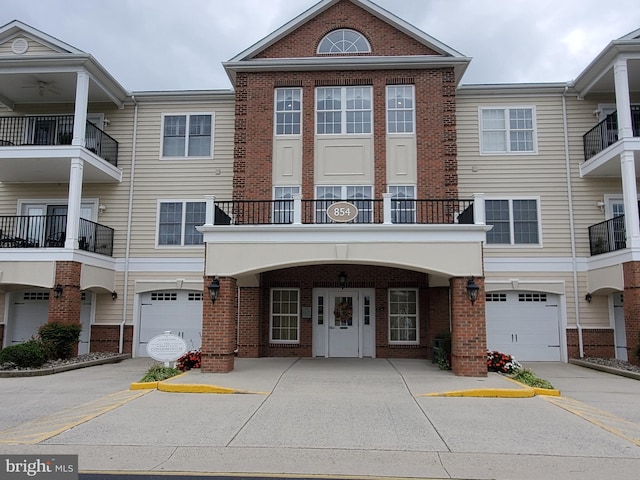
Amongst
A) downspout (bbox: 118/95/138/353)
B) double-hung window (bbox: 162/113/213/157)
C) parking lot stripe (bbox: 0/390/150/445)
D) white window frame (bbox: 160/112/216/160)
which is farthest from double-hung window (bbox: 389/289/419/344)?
downspout (bbox: 118/95/138/353)

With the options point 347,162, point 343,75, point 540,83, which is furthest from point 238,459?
point 540,83

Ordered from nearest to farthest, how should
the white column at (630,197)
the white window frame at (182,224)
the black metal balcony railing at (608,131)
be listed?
the white column at (630,197)
the black metal balcony railing at (608,131)
the white window frame at (182,224)

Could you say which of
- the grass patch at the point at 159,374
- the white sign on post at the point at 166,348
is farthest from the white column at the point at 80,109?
the grass patch at the point at 159,374

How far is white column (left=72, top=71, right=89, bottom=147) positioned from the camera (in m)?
16.9

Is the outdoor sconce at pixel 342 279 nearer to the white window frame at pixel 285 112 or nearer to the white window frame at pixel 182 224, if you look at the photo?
the white window frame at pixel 285 112

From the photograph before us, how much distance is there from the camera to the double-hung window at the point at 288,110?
17.4 m

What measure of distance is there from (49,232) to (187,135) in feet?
19.2

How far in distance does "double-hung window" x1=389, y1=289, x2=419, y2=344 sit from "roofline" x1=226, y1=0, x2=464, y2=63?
776 cm

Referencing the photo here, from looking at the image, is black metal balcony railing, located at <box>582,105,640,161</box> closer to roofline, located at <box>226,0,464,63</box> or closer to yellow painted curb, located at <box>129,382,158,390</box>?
roofline, located at <box>226,0,464,63</box>

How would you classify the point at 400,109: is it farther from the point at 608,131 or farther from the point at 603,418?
the point at 603,418

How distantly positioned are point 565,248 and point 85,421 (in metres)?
15.2

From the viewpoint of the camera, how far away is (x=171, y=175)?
1900cm

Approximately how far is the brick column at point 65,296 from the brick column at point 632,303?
→ 16.1 metres

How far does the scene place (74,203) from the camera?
16.6m
